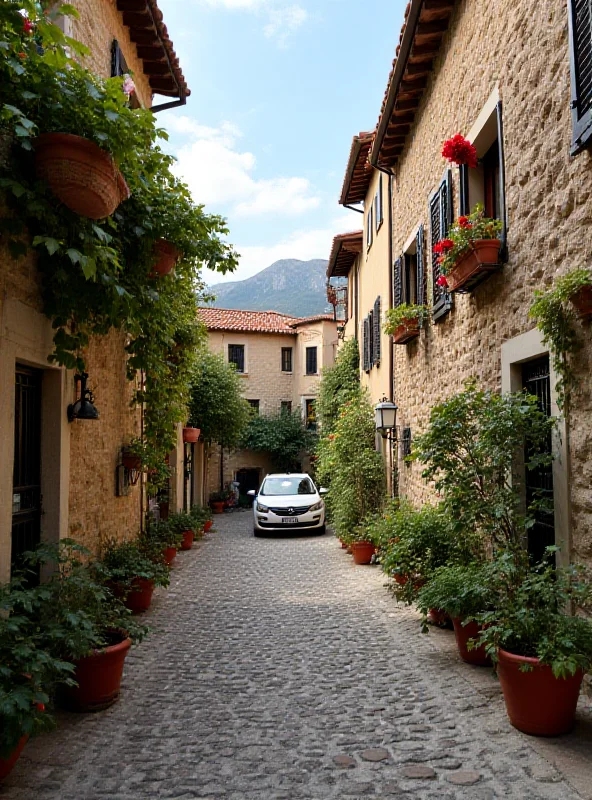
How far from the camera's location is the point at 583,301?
11.9 feet

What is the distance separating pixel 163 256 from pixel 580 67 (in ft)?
11.3

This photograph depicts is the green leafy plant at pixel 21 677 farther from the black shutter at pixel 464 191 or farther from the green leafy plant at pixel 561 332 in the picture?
the black shutter at pixel 464 191

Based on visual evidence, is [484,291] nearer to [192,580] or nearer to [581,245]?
[581,245]

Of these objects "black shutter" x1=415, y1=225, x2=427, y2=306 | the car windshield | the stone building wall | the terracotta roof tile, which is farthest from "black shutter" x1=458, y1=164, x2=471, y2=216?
the terracotta roof tile

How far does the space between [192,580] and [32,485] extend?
439 cm

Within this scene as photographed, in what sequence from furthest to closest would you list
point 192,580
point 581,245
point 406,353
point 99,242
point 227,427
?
1. point 227,427
2. point 406,353
3. point 192,580
4. point 99,242
5. point 581,245

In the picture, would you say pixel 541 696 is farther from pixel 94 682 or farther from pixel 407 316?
pixel 407 316

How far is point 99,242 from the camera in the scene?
13.9 ft

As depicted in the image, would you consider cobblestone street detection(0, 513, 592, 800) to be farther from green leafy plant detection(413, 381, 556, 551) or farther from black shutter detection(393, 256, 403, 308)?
black shutter detection(393, 256, 403, 308)

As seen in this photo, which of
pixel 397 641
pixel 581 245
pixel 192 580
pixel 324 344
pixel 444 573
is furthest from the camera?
pixel 324 344

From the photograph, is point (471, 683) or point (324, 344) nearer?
point (471, 683)

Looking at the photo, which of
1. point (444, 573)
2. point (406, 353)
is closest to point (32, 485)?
point (444, 573)

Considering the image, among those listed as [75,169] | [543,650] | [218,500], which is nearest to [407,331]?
[75,169]

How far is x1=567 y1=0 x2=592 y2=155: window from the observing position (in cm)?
370
